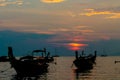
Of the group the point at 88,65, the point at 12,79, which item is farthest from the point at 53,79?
the point at 88,65

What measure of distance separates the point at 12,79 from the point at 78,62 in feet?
108

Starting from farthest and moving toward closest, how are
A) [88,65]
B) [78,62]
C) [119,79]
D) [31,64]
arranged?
[88,65] → [78,62] → [31,64] → [119,79]

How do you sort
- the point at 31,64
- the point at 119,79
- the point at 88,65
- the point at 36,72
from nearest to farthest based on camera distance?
the point at 119,79 → the point at 31,64 → the point at 36,72 → the point at 88,65

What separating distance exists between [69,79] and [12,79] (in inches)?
445

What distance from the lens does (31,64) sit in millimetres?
74125

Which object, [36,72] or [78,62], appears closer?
[36,72]

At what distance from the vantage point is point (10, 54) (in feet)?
246

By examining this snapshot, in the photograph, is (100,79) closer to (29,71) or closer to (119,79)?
(119,79)

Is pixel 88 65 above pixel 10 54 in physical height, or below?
below

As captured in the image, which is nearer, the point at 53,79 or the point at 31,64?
the point at 53,79

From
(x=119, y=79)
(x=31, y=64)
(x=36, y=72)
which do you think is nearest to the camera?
(x=119, y=79)

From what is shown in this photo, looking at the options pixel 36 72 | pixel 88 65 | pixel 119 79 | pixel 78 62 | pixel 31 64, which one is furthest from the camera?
pixel 88 65

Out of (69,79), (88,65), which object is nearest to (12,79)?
(69,79)

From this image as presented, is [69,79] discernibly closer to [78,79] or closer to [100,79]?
[78,79]
